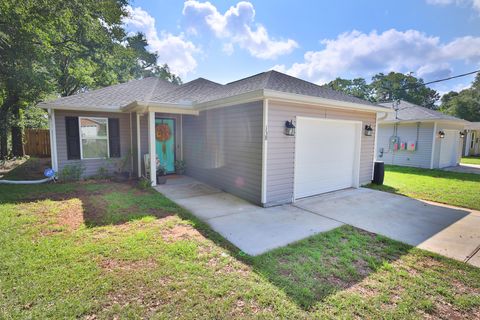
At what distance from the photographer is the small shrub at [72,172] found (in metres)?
7.84

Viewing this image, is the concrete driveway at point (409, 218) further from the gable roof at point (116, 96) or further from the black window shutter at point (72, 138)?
the black window shutter at point (72, 138)

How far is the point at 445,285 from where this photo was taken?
2.70 m

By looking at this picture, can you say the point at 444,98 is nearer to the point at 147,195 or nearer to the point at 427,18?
the point at 427,18

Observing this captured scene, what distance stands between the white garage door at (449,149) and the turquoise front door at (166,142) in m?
13.4

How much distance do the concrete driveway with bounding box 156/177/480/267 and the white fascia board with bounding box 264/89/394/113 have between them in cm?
245

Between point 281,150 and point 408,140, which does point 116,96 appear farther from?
point 408,140

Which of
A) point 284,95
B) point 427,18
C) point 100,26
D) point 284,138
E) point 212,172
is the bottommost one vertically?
point 212,172

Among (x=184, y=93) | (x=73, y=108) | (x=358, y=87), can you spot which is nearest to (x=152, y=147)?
(x=73, y=108)

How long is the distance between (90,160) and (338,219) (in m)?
8.12

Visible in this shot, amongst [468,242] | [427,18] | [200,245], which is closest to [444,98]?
[427,18]

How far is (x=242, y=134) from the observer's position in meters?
5.90

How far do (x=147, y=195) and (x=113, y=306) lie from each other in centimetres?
421

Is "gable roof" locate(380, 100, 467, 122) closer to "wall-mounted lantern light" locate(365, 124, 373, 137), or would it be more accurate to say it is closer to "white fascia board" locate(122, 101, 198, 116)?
"wall-mounted lantern light" locate(365, 124, 373, 137)

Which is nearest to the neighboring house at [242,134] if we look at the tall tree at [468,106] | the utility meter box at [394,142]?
the utility meter box at [394,142]
